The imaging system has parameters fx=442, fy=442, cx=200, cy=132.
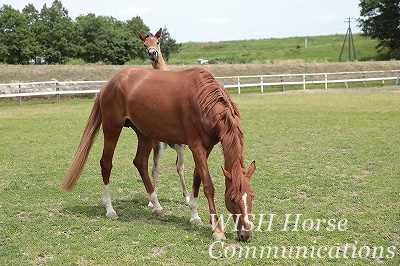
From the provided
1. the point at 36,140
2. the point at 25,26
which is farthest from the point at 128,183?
the point at 25,26

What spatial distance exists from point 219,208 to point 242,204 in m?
1.62

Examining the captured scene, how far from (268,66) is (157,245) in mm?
38593

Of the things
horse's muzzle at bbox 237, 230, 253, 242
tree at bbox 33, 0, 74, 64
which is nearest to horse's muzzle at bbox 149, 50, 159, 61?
horse's muzzle at bbox 237, 230, 253, 242

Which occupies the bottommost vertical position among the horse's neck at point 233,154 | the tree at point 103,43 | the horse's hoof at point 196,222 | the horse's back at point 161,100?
the horse's hoof at point 196,222

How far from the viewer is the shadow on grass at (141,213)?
5.97 meters

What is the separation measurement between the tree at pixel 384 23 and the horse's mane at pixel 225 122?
53.0m

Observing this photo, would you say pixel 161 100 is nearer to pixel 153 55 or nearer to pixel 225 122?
pixel 225 122

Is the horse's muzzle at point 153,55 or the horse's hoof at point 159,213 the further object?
the horse's muzzle at point 153,55

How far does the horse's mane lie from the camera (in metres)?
5.03

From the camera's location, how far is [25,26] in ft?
150

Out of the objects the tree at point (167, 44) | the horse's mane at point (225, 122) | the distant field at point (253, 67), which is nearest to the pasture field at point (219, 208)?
the horse's mane at point (225, 122)

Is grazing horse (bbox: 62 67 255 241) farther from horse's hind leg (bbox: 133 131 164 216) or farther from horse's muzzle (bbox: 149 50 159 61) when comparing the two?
horse's muzzle (bbox: 149 50 159 61)

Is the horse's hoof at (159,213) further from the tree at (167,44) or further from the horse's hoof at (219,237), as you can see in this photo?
the tree at (167,44)

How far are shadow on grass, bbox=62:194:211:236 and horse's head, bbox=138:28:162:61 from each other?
108 inches
